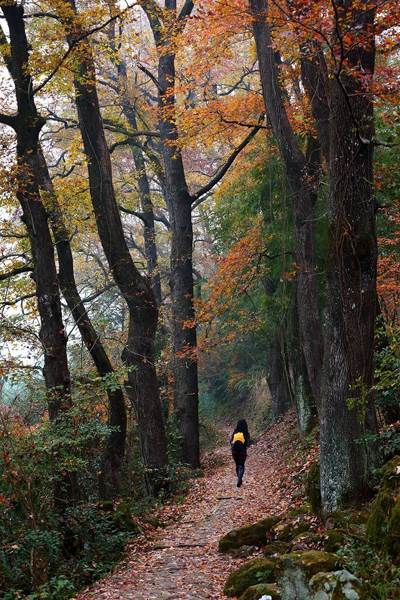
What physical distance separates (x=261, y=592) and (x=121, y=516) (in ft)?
14.6

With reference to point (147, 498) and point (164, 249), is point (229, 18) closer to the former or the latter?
point (147, 498)

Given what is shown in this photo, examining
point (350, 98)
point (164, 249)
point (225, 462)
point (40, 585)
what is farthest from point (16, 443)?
point (164, 249)

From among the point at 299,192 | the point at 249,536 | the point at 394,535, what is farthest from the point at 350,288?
the point at 299,192

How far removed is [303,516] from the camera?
7238mm

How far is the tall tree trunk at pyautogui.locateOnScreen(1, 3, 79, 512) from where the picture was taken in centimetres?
920

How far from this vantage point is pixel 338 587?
3.75m

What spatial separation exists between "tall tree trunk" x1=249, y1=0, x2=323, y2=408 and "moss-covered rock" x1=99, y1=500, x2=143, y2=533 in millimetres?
4174

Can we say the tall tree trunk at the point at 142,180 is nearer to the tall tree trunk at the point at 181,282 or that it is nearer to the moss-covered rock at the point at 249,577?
the tall tree trunk at the point at 181,282

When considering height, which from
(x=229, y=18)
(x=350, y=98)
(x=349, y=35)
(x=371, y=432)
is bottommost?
(x=371, y=432)

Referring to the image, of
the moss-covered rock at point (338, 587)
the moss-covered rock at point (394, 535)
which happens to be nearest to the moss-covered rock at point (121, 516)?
the moss-covered rock at point (338, 587)

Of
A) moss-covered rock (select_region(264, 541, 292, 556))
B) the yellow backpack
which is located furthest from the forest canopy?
the yellow backpack

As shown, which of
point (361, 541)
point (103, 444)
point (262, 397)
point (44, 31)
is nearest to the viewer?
point (361, 541)

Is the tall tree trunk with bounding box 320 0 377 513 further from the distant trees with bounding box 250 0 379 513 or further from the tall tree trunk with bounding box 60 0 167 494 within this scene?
the tall tree trunk with bounding box 60 0 167 494

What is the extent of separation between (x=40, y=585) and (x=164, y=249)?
97.2 ft
